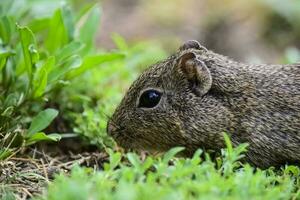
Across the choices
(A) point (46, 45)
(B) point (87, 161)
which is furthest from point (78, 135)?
(A) point (46, 45)

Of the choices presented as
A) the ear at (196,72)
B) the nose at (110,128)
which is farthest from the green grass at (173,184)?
the nose at (110,128)

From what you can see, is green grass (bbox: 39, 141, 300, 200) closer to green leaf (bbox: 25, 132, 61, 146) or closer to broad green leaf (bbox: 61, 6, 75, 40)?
green leaf (bbox: 25, 132, 61, 146)

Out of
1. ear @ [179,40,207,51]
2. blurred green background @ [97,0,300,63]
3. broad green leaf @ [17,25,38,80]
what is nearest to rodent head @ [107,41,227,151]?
ear @ [179,40,207,51]

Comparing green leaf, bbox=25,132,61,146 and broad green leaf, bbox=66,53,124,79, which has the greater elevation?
broad green leaf, bbox=66,53,124,79

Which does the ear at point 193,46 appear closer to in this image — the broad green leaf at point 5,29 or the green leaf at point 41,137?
the green leaf at point 41,137

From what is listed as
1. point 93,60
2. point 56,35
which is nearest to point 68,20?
point 56,35

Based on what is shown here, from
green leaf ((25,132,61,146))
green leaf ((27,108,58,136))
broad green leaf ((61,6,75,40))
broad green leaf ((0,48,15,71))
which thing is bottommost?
green leaf ((25,132,61,146))

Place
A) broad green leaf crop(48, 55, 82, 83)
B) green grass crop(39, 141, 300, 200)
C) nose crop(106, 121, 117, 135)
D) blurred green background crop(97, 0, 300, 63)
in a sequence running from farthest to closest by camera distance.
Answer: blurred green background crop(97, 0, 300, 63) → broad green leaf crop(48, 55, 82, 83) → nose crop(106, 121, 117, 135) → green grass crop(39, 141, 300, 200)
